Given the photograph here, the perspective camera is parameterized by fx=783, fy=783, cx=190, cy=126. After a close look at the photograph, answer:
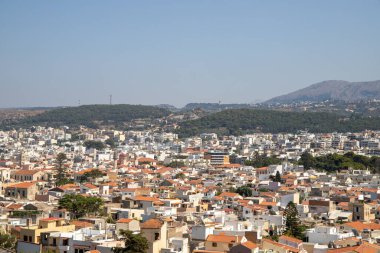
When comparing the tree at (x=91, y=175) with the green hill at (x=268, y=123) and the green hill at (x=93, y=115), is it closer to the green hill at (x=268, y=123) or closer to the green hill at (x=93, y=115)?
the green hill at (x=268, y=123)

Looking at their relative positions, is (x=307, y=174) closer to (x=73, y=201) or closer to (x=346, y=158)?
(x=346, y=158)

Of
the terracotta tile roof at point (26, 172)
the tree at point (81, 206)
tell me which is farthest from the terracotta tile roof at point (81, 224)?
the terracotta tile roof at point (26, 172)

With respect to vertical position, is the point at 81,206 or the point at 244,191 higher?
the point at 81,206

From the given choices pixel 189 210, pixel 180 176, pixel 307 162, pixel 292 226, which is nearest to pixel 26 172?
pixel 180 176

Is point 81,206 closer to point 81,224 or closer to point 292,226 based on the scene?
point 81,224

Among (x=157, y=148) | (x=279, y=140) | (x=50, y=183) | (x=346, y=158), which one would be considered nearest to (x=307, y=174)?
(x=346, y=158)

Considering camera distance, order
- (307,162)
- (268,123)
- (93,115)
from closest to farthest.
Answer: (307,162) < (268,123) < (93,115)

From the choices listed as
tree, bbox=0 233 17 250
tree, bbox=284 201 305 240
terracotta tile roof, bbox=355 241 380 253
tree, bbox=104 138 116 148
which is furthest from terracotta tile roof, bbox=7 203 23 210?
tree, bbox=104 138 116 148
